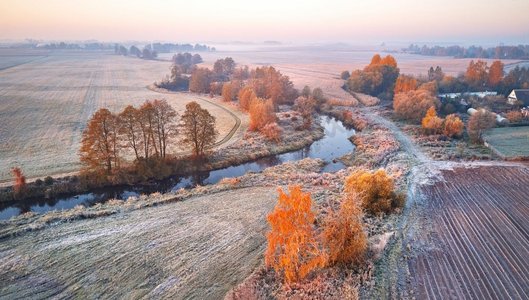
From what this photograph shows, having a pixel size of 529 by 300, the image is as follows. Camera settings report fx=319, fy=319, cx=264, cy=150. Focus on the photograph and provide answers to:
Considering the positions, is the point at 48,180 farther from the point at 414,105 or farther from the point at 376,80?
the point at 376,80

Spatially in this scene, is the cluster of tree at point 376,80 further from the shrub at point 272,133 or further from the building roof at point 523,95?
the shrub at point 272,133

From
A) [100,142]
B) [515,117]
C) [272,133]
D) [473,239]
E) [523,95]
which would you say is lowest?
[473,239]

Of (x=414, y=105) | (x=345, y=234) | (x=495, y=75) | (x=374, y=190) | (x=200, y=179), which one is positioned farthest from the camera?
(x=495, y=75)

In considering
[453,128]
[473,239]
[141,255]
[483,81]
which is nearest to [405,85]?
[483,81]

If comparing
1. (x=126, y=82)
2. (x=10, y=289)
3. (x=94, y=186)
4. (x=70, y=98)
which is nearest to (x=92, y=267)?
(x=10, y=289)

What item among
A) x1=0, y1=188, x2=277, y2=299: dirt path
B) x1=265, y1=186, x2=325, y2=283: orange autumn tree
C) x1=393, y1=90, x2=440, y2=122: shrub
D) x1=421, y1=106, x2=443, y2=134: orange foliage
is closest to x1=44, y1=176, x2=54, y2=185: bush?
x1=0, y1=188, x2=277, y2=299: dirt path

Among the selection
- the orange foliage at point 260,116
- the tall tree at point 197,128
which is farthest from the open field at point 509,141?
the tall tree at point 197,128

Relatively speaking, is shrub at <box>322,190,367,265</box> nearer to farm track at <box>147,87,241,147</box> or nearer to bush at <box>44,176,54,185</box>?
bush at <box>44,176,54,185</box>

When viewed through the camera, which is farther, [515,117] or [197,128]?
[515,117]
